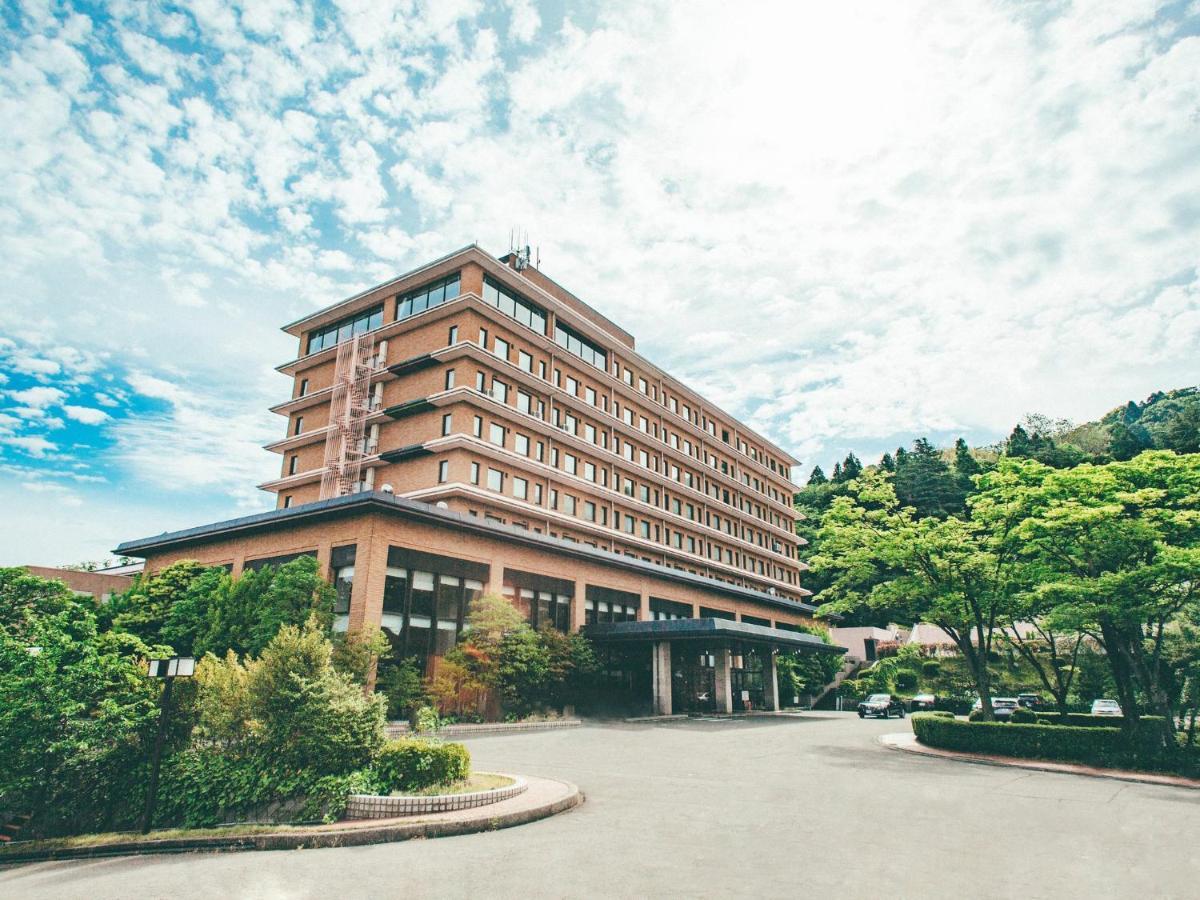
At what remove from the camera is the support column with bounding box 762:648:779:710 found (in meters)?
49.6

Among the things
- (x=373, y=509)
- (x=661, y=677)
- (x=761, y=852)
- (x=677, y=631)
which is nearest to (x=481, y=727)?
(x=373, y=509)

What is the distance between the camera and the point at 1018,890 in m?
8.56

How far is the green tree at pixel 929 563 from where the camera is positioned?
2456 centimetres

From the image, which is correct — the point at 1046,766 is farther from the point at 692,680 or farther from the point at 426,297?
the point at 426,297

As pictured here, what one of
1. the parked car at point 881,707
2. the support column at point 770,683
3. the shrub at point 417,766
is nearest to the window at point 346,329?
the support column at point 770,683

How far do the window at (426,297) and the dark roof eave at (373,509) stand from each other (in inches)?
599

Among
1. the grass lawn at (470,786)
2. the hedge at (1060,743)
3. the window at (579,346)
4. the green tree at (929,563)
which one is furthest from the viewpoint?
the window at (579,346)

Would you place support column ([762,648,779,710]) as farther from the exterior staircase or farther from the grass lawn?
the grass lawn

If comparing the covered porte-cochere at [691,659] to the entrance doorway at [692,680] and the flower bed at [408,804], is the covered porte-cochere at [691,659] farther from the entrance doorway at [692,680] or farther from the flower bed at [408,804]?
the flower bed at [408,804]

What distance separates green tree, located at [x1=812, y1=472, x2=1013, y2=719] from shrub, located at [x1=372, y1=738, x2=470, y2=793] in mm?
16606

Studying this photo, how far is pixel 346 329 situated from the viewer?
48.9 m

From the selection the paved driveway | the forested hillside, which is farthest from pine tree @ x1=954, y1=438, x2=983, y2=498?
the paved driveway

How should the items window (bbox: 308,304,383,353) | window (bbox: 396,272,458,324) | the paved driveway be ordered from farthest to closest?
window (bbox: 308,304,383,353) < window (bbox: 396,272,458,324) < the paved driveway

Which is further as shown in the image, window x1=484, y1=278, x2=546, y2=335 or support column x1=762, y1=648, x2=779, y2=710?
support column x1=762, y1=648, x2=779, y2=710
